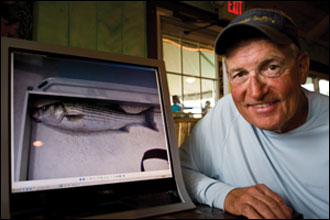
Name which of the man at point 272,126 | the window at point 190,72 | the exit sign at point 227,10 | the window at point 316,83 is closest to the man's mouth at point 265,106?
the man at point 272,126

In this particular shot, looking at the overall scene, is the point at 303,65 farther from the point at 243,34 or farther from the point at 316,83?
the point at 316,83

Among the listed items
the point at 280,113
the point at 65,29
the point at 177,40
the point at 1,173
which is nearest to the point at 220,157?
the point at 280,113

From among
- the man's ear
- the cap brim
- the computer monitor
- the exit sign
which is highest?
the exit sign

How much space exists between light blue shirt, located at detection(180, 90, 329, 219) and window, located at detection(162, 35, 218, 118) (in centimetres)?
201

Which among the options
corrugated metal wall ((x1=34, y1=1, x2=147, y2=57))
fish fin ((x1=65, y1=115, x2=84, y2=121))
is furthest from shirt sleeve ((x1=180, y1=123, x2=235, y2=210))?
corrugated metal wall ((x1=34, y1=1, x2=147, y2=57))

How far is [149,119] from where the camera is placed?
2.14ft

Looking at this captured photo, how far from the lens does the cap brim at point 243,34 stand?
0.72 m

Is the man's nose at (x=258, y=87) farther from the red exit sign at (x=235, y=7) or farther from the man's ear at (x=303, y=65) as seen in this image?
the red exit sign at (x=235, y=7)

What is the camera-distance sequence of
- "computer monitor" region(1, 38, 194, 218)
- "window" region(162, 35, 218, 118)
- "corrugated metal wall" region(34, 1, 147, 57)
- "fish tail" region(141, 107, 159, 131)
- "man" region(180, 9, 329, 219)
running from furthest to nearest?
"window" region(162, 35, 218, 118), "corrugated metal wall" region(34, 1, 147, 57), "man" region(180, 9, 329, 219), "fish tail" region(141, 107, 159, 131), "computer monitor" region(1, 38, 194, 218)

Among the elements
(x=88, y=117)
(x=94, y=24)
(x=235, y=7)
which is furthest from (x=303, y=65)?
(x=235, y=7)

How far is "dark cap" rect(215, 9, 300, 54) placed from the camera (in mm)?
725

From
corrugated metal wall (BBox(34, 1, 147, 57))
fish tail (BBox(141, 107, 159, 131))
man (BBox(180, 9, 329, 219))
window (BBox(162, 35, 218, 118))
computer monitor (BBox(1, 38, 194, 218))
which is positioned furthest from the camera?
window (BBox(162, 35, 218, 118))

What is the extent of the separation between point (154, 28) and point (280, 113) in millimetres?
2057

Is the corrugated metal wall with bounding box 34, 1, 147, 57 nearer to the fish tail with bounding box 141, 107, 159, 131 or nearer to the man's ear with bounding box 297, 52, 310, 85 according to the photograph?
the fish tail with bounding box 141, 107, 159, 131
